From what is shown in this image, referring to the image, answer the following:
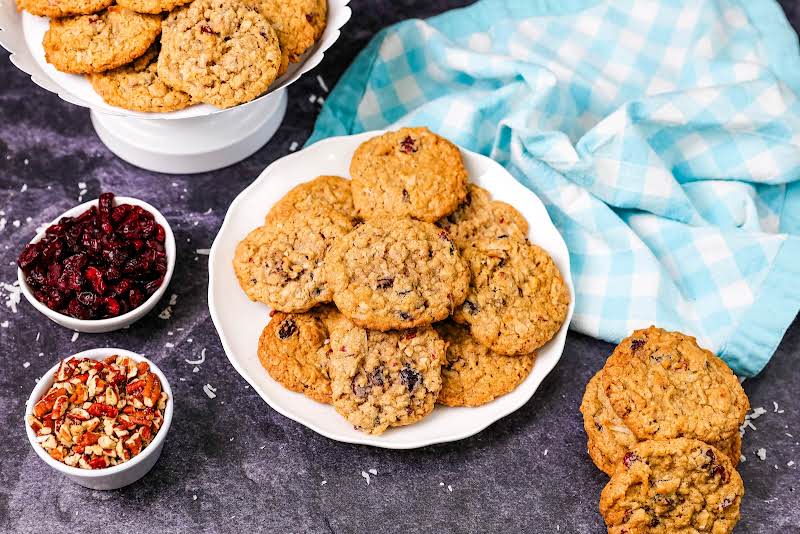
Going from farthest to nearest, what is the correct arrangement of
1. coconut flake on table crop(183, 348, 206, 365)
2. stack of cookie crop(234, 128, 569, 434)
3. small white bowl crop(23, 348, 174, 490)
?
coconut flake on table crop(183, 348, 206, 365) → stack of cookie crop(234, 128, 569, 434) → small white bowl crop(23, 348, 174, 490)

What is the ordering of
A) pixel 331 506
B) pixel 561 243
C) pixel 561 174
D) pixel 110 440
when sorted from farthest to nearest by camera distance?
pixel 561 174, pixel 561 243, pixel 331 506, pixel 110 440

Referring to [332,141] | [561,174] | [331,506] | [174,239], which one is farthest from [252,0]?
[331,506]

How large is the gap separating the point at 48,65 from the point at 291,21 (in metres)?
0.70

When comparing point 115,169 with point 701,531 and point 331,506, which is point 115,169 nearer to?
point 331,506

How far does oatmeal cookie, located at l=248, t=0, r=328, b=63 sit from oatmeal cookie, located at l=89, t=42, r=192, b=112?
324 millimetres

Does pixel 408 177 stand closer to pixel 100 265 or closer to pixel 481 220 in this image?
pixel 481 220

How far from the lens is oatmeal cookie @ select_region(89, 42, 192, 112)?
2666 mm

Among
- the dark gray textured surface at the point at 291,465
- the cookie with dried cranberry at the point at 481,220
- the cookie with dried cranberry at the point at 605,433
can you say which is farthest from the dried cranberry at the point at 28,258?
the cookie with dried cranberry at the point at 605,433

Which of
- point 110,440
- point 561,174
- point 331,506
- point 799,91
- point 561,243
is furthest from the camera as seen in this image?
point 799,91

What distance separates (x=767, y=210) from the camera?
3.21 meters

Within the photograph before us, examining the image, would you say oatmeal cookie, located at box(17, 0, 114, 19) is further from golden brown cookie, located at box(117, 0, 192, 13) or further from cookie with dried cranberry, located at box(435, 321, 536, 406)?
cookie with dried cranberry, located at box(435, 321, 536, 406)

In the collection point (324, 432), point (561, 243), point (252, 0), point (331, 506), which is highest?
point (252, 0)

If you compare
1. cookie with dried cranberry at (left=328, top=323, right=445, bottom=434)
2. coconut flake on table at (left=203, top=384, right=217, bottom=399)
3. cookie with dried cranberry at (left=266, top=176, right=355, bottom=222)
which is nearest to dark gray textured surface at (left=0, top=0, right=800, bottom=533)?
coconut flake on table at (left=203, top=384, right=217, bottom=399)

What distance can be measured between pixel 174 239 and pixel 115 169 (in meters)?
0.42
